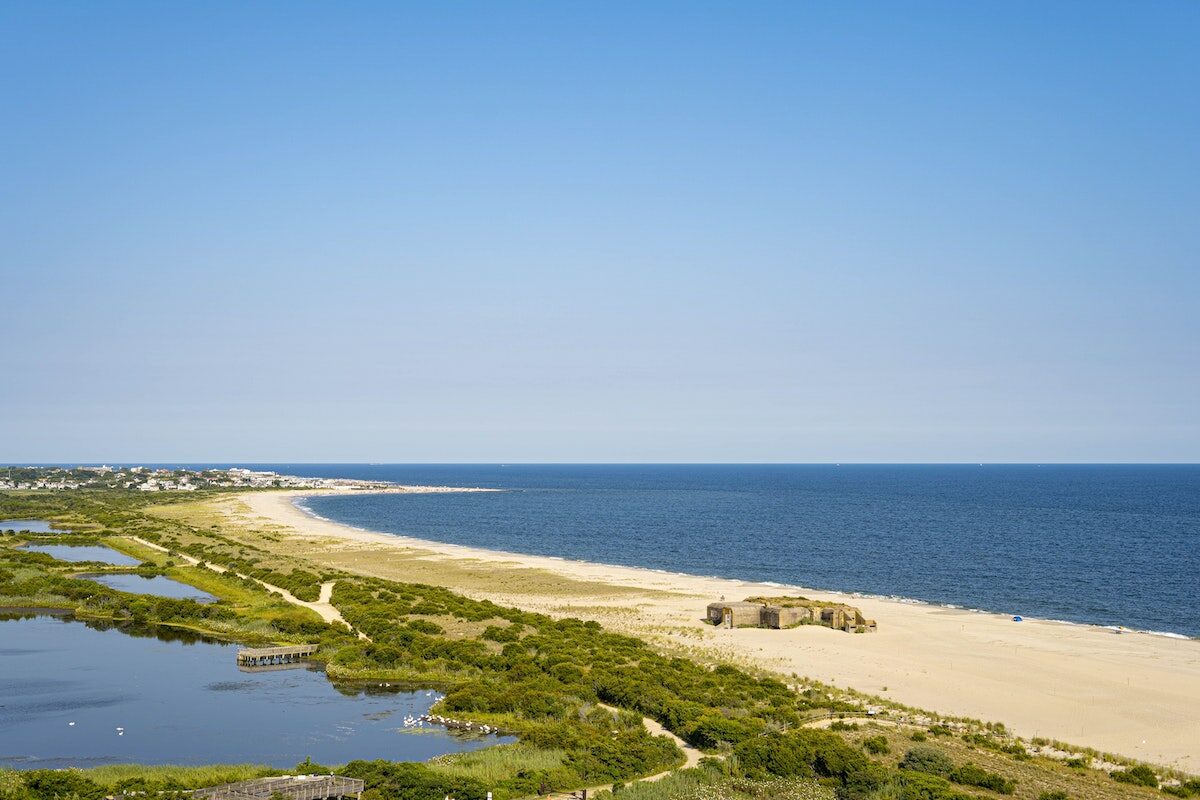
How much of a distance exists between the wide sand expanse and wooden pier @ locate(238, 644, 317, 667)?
878 inches

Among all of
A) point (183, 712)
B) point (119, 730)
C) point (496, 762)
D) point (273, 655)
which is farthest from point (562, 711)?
point (273, 655)

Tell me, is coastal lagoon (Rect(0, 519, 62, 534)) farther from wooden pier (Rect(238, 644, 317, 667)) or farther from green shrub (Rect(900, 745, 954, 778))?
green shrub (Rect(900, 745, 954, 778))

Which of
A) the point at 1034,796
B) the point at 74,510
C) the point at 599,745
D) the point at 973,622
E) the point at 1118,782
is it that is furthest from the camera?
the point at 74,510

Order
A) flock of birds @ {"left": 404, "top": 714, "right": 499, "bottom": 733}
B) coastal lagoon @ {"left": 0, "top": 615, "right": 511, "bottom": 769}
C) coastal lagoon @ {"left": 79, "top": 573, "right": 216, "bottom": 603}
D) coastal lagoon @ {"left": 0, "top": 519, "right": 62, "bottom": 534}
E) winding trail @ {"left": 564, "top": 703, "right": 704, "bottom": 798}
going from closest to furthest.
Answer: winding trail @ {"left": 564, "top": 703, "right": 704, "bottom": 798} < coastal lagoon @ {"left": 0, "top": 615, "right": 511, "bottom": 769} < flock of birds @ {"left": 404, "top": 714, "right": 499, "bottom": 733} < coastal lagoon @ {"left": 79, "top": 573, "right": 216, "bottom": 603} < coastal lagoon @ {"left": 0, "top": 519, "right": 62, "bottom": 534}

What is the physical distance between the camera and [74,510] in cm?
17925

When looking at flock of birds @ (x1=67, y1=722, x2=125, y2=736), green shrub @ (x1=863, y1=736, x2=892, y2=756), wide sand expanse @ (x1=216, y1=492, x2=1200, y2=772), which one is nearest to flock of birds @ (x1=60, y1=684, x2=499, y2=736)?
flock of birds @ (x1=67, y1=722, x2=125, y2=736)

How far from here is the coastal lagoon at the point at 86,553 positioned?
102812mm

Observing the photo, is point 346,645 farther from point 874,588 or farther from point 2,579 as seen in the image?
point 874,588

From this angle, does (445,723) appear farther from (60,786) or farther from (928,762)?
(928,762)

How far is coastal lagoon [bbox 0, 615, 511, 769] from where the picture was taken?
38.2 meters

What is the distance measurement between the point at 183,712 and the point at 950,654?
4615 centimetres

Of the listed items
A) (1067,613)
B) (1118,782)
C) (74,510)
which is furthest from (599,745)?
(74,510)

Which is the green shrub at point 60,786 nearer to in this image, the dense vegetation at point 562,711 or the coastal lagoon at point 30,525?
the dense vegetation at point 562,711

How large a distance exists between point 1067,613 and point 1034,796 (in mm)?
54590
